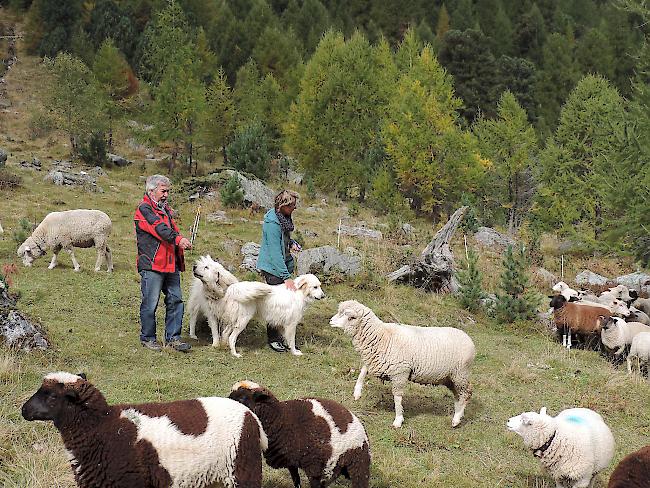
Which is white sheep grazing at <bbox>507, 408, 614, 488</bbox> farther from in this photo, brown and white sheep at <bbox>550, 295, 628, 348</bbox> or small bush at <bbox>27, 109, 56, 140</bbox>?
small bush at <bbox>27, 109, 56, 140</bbox>

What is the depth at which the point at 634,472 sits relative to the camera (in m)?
4.53

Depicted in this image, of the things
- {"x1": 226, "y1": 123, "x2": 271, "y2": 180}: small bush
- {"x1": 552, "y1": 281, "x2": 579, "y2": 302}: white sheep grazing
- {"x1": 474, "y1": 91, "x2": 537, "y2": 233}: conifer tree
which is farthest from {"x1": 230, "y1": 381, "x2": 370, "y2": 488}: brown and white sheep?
{"x1": 474, "y1": 91, "x2": 537, "y2": 233}: conifer tree

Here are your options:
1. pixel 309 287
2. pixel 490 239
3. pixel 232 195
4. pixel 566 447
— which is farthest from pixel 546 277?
pixel 566 447

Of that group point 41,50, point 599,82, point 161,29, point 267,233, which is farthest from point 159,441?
point 41,50

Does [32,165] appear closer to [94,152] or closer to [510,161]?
[94,152]

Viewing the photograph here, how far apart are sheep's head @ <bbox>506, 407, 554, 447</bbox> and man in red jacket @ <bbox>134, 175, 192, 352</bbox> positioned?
4.36m

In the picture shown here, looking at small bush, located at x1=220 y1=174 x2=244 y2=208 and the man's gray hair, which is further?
small bush, located at x1=220 y1=174 x2=244 y2=208

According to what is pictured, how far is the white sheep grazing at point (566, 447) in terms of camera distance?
5383 millimetres

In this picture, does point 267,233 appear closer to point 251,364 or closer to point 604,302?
point 251,364

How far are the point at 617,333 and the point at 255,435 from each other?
28.4ft

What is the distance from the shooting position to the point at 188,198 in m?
21.6

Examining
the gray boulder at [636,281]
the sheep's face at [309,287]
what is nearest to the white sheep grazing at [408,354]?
the sheep's face at [309,287]

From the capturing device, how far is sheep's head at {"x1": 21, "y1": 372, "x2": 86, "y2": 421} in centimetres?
378

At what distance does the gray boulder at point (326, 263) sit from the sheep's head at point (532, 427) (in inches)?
315
